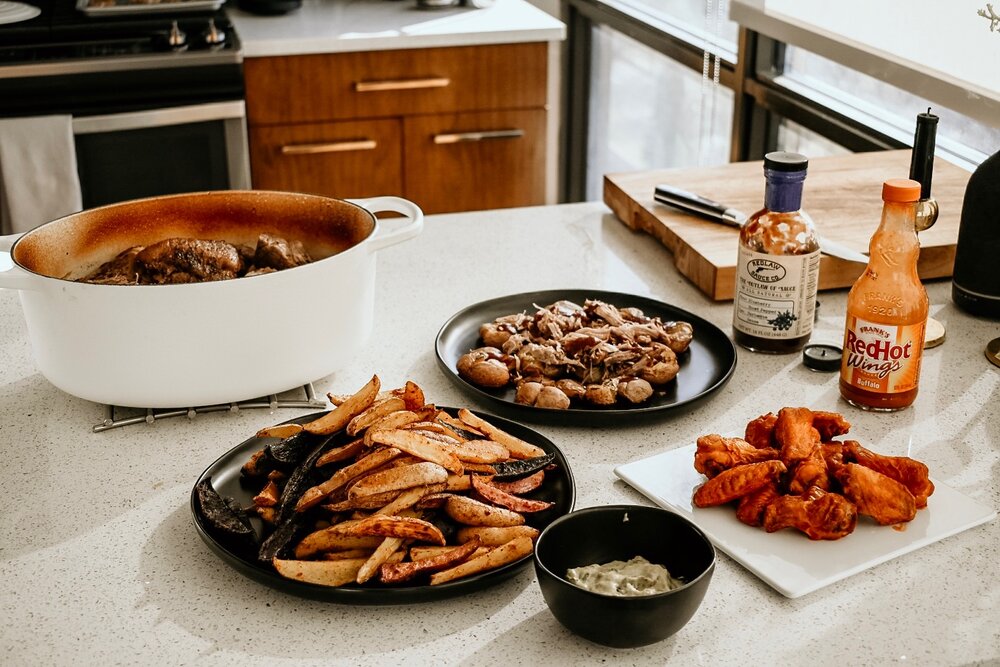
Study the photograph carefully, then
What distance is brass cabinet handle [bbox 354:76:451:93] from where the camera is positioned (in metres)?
2.87

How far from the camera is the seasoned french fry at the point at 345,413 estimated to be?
989 mm

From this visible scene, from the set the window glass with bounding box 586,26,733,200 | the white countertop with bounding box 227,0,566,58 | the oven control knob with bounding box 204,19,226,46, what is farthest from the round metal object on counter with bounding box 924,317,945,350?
the oven control knob with bounding box 204,19,226,46

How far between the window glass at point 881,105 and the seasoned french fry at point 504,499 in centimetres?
118

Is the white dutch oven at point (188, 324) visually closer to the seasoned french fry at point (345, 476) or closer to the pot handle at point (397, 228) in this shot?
the pot handle at point (397, 228)

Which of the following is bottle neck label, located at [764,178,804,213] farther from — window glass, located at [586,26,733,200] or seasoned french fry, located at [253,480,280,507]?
window glass, located at [586,26,733,200]

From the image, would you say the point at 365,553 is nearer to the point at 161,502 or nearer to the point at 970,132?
the point at 161,502

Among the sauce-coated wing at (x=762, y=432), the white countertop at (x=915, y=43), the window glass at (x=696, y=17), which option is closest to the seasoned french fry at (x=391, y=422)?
the sauce-coated wing at (x=762, y=432)

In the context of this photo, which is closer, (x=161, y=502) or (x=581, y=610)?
(x=581, y=610)

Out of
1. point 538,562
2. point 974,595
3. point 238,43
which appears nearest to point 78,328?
point 538,562

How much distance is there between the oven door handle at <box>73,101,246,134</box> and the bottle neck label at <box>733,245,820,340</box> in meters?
1.80

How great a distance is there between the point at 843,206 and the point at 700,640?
3.28 ft

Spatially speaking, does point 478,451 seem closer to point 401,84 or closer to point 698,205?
point 698,205

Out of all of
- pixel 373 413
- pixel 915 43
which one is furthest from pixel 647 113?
pixel 373 413

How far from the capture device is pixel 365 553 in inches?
34.1
